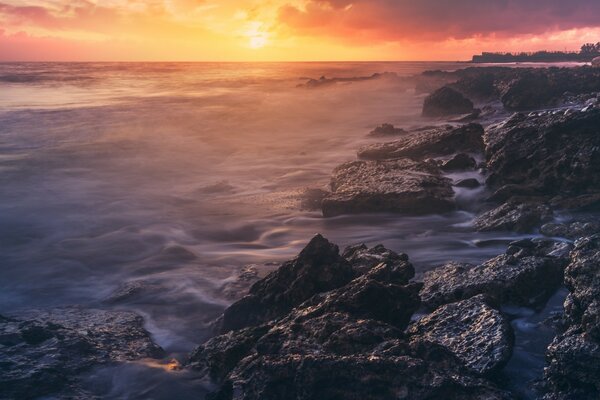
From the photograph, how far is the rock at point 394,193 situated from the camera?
9.55 meters

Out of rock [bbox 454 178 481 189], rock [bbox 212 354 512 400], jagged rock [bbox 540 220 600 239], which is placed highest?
rock [bbox 454 178 481 189]

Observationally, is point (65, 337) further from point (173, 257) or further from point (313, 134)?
point (313, 134)

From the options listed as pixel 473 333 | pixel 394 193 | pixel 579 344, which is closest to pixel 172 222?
pixel 394 193

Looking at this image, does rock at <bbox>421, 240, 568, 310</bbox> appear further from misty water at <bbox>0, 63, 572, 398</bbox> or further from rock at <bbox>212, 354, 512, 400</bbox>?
rock at <bbox>212, 354, 512, 400</bbox>

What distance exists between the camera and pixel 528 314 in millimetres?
5309

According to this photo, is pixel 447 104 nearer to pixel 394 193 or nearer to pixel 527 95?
pixel 527 95

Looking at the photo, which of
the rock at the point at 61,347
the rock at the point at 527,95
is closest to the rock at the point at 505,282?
the rock at the point at 61,347

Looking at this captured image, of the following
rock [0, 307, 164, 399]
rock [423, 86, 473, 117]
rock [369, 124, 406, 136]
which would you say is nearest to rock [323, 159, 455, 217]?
rock [0, 307, 164, 399]

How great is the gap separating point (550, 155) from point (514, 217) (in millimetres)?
2136

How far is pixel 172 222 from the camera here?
11.1 m

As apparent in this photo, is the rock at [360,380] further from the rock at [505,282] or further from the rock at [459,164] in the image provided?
the rock at [459,164]

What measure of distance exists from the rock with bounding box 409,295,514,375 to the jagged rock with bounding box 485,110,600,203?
5.05 meters

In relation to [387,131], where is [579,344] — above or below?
below

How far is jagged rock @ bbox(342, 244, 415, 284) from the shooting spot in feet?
19.4
